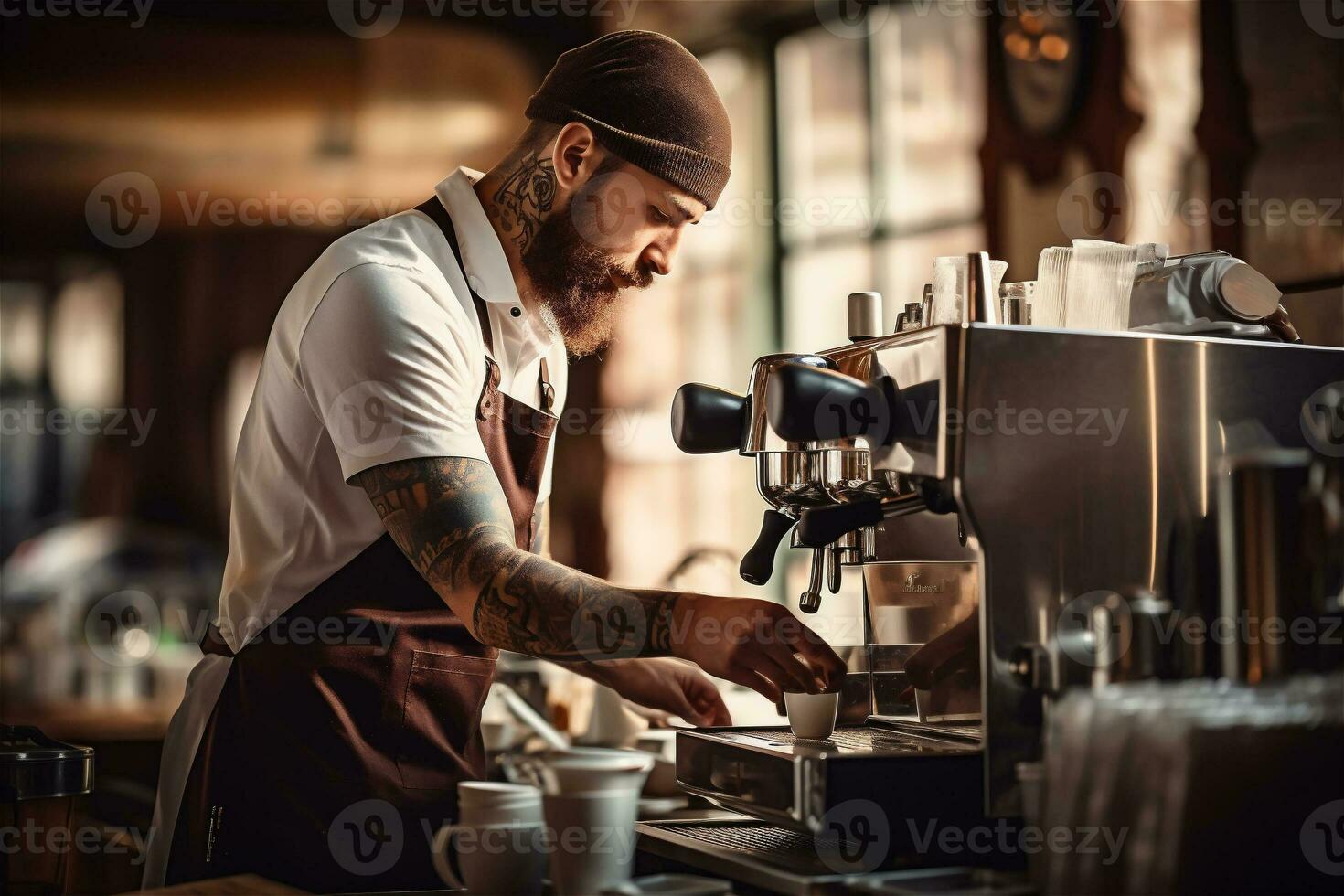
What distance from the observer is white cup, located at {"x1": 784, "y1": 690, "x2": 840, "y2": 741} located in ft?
4.33

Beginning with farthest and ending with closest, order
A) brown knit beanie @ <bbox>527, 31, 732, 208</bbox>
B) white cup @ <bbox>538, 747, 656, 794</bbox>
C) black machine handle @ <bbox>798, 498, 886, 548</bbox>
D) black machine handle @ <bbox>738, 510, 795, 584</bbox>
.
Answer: brown knit beanie @ <bbox>527, 31, 732, 208</bbox>
black machine handle @ <bbox>738, 510, 795, 584</bbox>
black machine handle @ <bbox>798, 498, 886, 548</bbox>
white cup @ <bbox>538, 747, 656, 794</bbox>

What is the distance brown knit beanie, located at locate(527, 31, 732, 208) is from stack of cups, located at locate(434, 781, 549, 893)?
33.7 inches

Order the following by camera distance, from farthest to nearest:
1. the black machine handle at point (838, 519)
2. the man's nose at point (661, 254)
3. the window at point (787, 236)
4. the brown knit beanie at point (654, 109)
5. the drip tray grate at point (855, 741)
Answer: the window at point (787, 236), the man's nose at point (661, 254), the brown knit beanie at point (654, 109), the black machine handle at point (838, 519), the drip tray grate at point (855, 741)

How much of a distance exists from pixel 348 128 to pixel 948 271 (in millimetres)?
4351

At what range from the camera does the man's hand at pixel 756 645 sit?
4.14 ft

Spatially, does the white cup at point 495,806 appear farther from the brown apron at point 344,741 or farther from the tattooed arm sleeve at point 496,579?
the brown apron at point 344,741

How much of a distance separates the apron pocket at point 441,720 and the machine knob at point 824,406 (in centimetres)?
58

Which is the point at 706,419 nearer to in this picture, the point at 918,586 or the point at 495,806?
the point at 918,586

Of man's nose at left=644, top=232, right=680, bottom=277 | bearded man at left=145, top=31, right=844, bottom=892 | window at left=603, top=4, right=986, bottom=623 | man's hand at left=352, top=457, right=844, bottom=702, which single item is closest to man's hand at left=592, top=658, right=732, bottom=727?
bearded man at left=145, top=31, right=844, bottom=892

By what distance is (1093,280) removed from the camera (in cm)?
137

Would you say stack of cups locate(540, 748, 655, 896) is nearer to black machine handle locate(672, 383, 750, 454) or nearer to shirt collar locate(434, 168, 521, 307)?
black machine handle locate(672, 383, 750, 454)

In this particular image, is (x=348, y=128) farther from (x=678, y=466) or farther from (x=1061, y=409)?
(x=1061, y=409)

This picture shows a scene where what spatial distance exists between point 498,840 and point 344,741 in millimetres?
474

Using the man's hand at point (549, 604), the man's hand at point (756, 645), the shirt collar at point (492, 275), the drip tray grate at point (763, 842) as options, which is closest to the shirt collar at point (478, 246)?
the shirt collar at point (492, 275)
